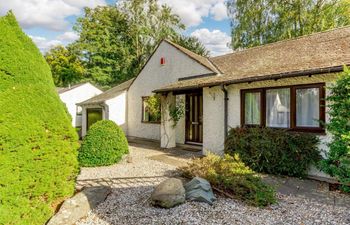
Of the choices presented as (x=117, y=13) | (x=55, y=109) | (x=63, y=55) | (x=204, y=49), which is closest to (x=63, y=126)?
(x=55, y=109)

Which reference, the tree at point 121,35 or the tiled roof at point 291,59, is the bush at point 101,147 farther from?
the tree at point 121,35

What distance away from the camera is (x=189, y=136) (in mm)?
12898

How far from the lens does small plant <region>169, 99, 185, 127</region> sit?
12342 mm

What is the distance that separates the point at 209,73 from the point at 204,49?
1667 cm

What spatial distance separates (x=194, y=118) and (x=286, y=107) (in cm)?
521

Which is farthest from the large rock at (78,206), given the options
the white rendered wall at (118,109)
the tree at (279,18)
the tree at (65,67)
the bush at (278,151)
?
the tree at (65,67)

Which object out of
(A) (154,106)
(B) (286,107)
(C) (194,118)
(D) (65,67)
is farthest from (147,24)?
(B) (286,107)

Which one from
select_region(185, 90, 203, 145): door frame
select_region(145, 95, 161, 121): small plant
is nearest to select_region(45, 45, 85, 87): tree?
select_region(145, 95, 161, 121): small plant

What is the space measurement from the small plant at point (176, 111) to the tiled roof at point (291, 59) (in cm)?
124

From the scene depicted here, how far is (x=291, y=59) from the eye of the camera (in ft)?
29.1

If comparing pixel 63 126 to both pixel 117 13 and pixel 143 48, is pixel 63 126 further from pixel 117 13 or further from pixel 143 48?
pixel 117 13

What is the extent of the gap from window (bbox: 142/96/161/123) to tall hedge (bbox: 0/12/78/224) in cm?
924

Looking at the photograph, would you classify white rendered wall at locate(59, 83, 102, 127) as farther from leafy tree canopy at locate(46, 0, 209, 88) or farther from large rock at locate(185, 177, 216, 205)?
large rock at locate(185, 177, 216, 205)

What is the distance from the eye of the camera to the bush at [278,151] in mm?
6969
